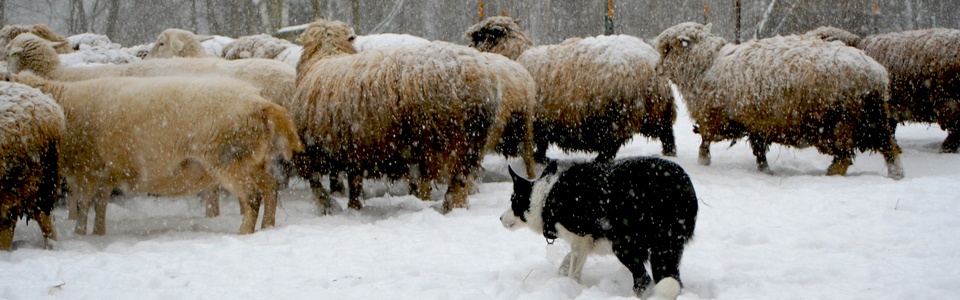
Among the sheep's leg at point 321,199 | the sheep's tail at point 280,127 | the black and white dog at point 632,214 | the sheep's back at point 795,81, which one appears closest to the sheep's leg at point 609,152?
the sheep's back at point 795,81

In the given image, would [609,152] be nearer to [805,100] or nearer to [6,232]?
[805,100]

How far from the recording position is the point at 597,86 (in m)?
7.02

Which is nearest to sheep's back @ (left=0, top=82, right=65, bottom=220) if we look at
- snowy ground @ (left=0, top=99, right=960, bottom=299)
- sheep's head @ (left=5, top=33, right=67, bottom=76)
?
snowy ground @ (left=0, top=99, right=960, bottom=299)

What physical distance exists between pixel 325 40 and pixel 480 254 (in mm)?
3275

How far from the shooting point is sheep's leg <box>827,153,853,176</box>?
258 inches

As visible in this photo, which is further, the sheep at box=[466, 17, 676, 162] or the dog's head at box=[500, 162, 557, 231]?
the sheep at box=[466, 17, 676, 162]

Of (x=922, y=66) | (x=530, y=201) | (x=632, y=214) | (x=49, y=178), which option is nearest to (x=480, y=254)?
(x=530, y=201)

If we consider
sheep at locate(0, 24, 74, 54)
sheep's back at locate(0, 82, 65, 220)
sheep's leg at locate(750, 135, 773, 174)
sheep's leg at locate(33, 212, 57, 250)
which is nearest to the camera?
sheep's back at locate(0, 82, 65, 220)

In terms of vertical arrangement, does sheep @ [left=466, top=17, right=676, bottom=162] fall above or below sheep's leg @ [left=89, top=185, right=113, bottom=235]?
above

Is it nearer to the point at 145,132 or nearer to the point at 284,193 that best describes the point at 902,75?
the point at 284,193

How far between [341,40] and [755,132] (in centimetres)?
426

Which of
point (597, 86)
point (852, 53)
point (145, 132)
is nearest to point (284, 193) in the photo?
point (145, 132)

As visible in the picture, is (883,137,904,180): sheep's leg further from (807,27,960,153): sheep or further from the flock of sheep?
(807,27,960,153): sheep

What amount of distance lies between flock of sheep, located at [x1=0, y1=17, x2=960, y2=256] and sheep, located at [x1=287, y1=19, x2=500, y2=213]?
12 mm
